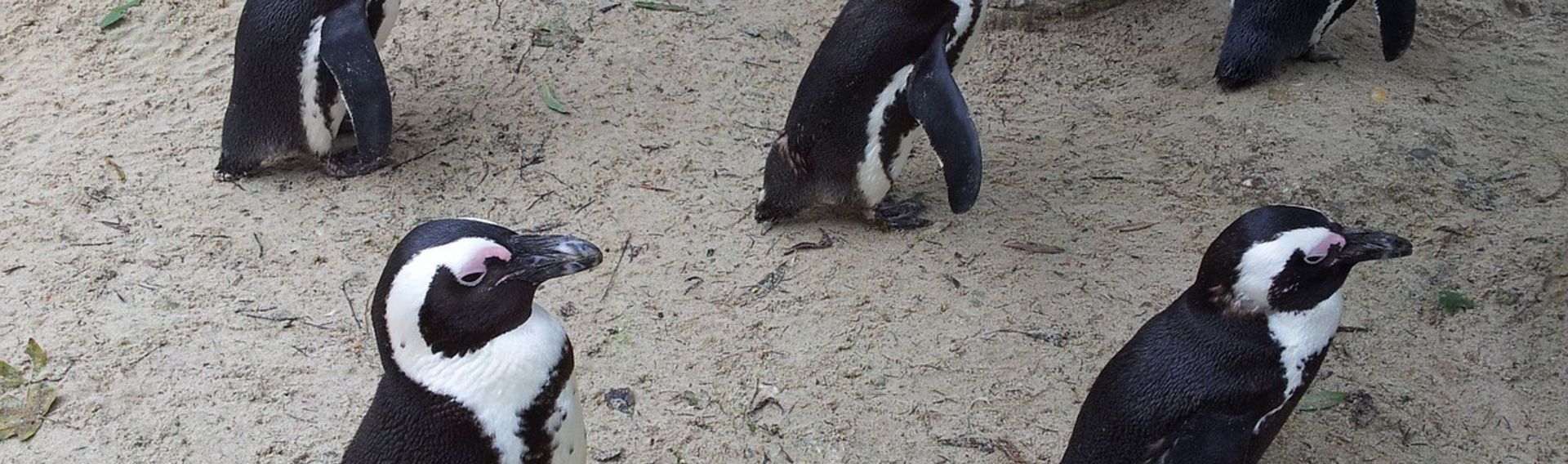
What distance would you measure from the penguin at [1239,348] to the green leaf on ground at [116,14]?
4062 mm

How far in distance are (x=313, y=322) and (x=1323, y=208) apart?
2.96 meters

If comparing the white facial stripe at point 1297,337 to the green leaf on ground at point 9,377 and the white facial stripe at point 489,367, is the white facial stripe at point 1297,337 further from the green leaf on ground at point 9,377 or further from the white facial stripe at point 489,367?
the green leaf on ground at point 9,377

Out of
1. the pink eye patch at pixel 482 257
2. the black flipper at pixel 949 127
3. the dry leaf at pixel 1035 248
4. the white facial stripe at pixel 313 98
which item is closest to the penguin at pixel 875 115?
the black flipper at pixel 949 127

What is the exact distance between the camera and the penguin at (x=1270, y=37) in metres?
4.50

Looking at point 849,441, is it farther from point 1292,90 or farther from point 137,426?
point 1292,90

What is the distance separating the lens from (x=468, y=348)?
7.71ft

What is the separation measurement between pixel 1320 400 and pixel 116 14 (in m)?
4.44

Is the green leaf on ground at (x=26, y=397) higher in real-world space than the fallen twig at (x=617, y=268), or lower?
higher

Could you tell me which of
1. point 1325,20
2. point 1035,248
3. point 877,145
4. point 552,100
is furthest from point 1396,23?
point 552,100

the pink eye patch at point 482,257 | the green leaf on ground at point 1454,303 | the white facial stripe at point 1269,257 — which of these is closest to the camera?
the pink eye patch at point 482,257

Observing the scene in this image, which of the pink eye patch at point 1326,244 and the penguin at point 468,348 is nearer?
the penguin at point 468,348

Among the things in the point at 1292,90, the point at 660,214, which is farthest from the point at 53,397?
the point at 1292,90

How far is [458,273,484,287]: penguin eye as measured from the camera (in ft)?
7.38

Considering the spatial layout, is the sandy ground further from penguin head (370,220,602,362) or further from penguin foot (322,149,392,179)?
penguin head (370,220,602,362)
